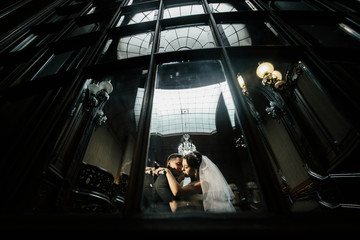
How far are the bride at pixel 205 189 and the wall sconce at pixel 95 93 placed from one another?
215 centimetres

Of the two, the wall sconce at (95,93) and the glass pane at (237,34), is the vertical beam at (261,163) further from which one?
the glass pane at (237,34)

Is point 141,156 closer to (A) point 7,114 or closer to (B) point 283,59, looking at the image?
(B) point 283,59

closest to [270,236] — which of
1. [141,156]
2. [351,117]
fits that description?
[141,156]

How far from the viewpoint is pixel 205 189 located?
2469 millimetres

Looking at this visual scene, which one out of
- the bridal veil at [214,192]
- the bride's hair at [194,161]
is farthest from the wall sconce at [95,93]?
the bridal veil at [214,192]

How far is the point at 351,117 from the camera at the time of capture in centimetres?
107

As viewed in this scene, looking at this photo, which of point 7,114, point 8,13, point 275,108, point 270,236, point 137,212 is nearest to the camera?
point 270,236

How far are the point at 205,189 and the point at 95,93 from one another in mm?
2893

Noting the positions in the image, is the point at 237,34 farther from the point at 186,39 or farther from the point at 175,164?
the point at 175,164

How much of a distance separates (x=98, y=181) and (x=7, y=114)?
2334mm

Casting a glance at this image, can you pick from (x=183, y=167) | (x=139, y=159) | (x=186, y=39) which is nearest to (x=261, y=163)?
(x=139, y=159)

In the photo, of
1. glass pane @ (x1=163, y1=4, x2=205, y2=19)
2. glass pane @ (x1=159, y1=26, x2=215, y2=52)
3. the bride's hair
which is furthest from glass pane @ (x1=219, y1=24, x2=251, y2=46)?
the bride's hair

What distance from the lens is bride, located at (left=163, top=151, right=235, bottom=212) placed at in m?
2.33

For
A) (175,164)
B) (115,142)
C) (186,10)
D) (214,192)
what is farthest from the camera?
(115,142)
